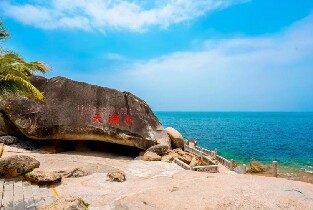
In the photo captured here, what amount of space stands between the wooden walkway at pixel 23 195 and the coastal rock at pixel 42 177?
0.90ft

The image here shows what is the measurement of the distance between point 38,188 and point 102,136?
9.57 m

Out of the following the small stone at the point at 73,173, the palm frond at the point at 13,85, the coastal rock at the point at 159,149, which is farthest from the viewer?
the coastal rock at the point at 159,149

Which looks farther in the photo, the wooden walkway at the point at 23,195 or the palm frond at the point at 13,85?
the palm frond at the point at 13,85

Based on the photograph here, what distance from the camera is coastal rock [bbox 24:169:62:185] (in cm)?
1480

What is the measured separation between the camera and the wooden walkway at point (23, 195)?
11969 mm

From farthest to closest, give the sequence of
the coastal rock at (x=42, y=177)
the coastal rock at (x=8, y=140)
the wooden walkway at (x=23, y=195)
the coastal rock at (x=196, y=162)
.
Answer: the coastal rock at (x=8, y=140) < the coastal rock at (x=196, y=162) < the coastal rock at (x=42, y=177) < the wooden walkway at (x=23, y=195)

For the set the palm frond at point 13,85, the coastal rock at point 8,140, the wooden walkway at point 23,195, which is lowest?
the wooden walkway at point 23,195

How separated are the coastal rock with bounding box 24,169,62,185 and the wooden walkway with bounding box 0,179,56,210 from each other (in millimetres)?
273

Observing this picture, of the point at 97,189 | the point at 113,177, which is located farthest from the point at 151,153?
the point at 97,189

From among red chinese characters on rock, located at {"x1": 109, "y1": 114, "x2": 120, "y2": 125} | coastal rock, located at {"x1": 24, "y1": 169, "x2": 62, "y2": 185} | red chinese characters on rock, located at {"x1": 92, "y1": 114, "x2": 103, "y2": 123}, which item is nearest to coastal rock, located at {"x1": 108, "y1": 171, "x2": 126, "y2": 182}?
coastal rock, located at {"x1": 24, "y1": 169, "x2": 62, "y2": 185}

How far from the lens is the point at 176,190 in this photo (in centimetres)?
1458

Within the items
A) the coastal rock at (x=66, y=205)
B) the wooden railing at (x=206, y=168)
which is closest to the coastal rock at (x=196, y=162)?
the wooden railing at (x=206, y=168)

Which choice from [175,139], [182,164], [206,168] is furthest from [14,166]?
[175,139]

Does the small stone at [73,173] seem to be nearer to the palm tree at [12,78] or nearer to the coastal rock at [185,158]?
the palm tree at [12,78]
